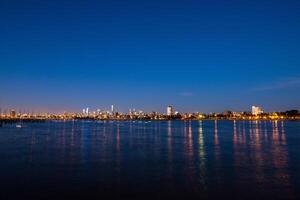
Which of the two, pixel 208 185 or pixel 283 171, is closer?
pixel 208 185

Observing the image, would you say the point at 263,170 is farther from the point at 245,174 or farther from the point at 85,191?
the point at 85,191

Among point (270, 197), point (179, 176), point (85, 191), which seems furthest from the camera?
point (179, 176)

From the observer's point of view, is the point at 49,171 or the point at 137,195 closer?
the point at 137,195

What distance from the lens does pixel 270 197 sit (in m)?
16.8

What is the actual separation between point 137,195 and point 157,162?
35.8 feet

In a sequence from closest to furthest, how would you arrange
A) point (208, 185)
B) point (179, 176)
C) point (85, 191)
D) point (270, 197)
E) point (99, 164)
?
point (270, 197), point (85, 191), point (208, 185), point (179, 176), point (99, 164)

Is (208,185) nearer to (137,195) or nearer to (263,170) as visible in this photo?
(137,195)

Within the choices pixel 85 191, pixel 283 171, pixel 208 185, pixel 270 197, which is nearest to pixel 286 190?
pixel 270 197

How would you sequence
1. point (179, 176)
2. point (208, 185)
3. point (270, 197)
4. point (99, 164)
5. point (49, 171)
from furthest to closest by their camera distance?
1. point (99, 164)
2. point (49, 171)
3. point (179, 176)
4. point (208, 185)
5. point (270, 197)

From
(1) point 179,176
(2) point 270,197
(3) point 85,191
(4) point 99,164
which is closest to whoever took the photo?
(2) point 270,197

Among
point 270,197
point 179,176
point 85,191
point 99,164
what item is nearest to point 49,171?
point 99,164

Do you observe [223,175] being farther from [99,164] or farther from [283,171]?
[99,164]

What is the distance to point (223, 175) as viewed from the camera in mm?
22641

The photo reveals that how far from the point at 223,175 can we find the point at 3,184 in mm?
12650
